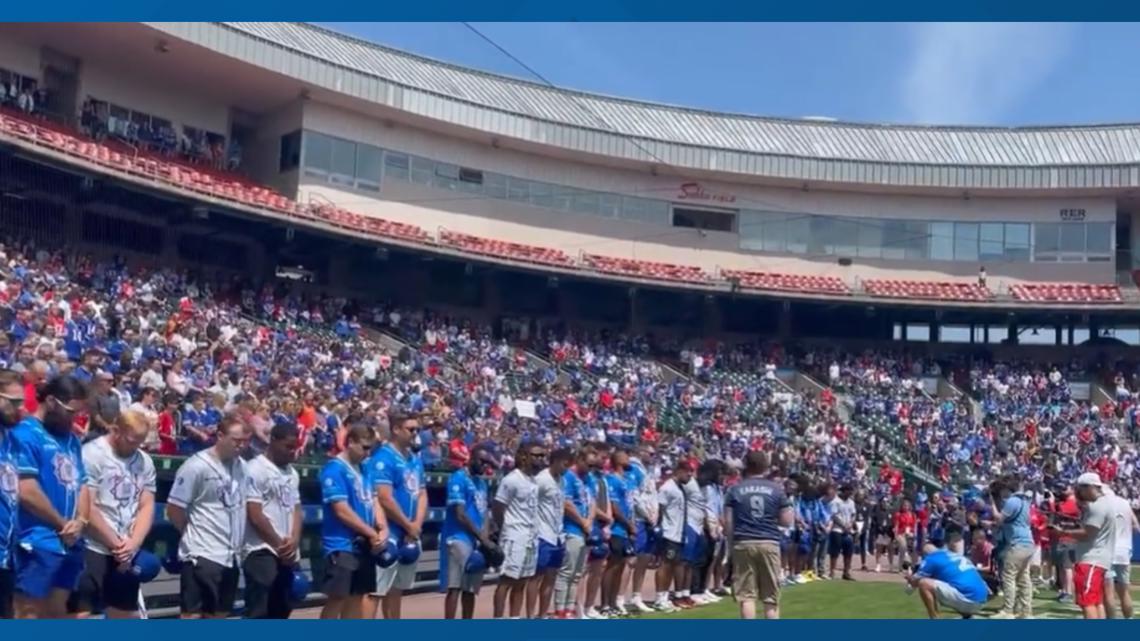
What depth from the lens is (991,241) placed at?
136 feet

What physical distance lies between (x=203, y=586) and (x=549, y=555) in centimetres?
396

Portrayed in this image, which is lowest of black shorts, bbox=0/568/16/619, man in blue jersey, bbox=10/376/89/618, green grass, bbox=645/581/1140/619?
green grass, bbox=645/581/1140/619

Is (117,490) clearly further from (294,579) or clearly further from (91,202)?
(91,202)

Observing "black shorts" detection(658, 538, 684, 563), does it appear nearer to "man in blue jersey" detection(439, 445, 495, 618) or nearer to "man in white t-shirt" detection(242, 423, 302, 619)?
"man in blue jersey" detection(439, 445, 495, 618)

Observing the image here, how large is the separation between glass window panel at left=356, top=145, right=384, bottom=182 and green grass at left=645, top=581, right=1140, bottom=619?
19.1 metres

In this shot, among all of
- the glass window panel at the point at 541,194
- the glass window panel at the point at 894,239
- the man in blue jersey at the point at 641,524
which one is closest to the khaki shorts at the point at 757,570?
the man in blue jersey at the point at 641,524

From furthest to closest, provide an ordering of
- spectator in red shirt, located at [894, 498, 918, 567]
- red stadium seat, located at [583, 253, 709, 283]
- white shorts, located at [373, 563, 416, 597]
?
1. red stadium seat, located at [583, 253, 709, 283]
2. spectator in red shirt, located at [894, 498, 918, 567]
3. white shorts, located at [373, 563, 416, 597]

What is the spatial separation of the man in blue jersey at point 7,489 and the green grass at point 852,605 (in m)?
7.89

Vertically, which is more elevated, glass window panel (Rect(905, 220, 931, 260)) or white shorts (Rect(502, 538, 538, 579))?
glass window panel (Rect(905, 220, 931, 260))

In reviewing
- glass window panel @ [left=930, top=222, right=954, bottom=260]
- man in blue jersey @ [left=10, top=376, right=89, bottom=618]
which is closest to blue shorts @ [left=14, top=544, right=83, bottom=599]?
man in blue jersey @ [left=10, top=376, right=89, bottom=618]

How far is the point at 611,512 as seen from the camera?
12750 millimetres

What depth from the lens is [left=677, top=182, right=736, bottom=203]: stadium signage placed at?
130ft

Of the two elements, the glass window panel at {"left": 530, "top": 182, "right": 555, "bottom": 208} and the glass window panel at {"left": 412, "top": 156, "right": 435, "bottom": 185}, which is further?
the glass window panel at {"left": 530, "top": 182, "right": 555, "bottom": 208}

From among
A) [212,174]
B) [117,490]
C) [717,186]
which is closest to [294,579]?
[117,490]
